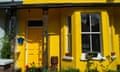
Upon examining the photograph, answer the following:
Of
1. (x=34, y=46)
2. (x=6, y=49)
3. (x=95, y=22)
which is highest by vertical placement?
(x=95, y=22)

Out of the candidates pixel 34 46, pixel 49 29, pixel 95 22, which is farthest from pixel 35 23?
pixel 95 22

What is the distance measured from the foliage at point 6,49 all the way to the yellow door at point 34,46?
1.25 meters

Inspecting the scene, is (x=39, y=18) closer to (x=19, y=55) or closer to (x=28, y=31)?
(x=28, y=31)

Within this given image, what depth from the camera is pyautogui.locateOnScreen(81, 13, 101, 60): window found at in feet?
41.7

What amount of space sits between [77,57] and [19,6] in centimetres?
389

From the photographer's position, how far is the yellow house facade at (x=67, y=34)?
12594 millimetres

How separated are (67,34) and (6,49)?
10.7ft

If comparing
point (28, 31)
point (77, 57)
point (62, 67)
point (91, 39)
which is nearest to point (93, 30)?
point (91, 39)

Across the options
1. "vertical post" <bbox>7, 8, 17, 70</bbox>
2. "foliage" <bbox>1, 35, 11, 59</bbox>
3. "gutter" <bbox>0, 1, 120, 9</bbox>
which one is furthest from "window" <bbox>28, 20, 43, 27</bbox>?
"foliage" <bbox>1, 35, 11, 59</bbox>

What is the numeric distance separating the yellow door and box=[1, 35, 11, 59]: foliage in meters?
1.25

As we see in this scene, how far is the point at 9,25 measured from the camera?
13977 mm

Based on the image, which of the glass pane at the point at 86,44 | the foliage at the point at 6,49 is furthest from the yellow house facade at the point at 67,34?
the foliage at the point at 6,49

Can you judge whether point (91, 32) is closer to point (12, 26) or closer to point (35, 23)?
point (35, 23)

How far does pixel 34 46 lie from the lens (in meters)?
14.4
